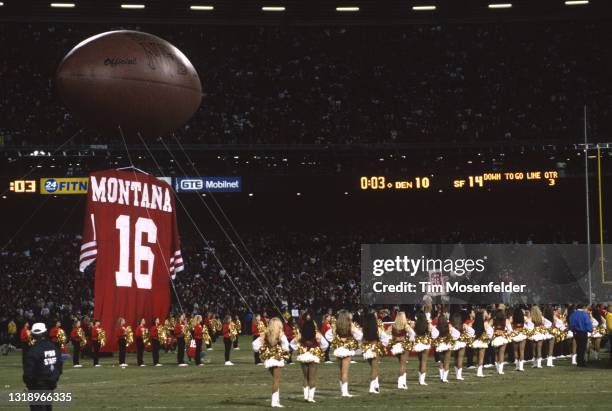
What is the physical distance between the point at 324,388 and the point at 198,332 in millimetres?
7999

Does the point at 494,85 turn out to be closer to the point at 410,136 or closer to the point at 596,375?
the point at 410,136

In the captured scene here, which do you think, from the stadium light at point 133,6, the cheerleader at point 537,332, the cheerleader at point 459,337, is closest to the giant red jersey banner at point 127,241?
the cheerleader at point 459,337

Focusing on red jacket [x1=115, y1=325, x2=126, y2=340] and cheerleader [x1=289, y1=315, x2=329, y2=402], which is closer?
cheerleader [x1=289, y1=315, x2=329, y2=402]

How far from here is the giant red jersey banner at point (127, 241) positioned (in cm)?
1992

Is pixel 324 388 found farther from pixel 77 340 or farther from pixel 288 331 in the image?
pixel 77 340

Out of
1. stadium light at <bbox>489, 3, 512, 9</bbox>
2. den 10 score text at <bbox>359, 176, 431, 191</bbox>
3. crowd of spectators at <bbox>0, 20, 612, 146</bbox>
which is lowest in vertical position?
den 10 score text at <bbox>359, 176, 431, 191</bbox>

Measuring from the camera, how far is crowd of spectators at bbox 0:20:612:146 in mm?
46312

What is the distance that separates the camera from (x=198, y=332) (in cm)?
2575

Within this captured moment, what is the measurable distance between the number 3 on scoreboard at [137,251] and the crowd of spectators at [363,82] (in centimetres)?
2497

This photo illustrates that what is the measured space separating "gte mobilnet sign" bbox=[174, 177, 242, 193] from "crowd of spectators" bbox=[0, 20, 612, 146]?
2555mm

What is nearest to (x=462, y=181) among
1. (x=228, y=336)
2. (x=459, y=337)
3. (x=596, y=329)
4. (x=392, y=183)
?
(x=392, y=183)

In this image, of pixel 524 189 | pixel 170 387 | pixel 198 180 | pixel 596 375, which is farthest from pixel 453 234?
pixel 170 387

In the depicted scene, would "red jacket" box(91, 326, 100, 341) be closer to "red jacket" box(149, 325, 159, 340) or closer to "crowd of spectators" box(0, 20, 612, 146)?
"red jacket" box(149, 325, 159, 340)

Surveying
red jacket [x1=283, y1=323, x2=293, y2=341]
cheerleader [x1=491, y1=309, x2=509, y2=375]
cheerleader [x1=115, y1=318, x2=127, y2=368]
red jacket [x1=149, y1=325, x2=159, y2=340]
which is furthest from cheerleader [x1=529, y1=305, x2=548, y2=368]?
cheerleader [x1=115, y1=318, x2=127, y2=368]
